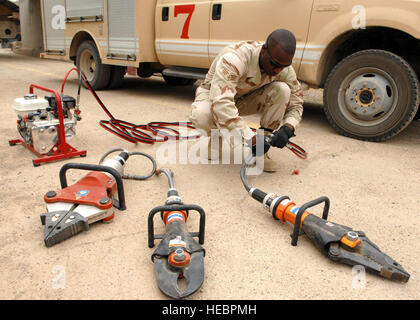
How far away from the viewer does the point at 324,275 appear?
1443 millimetres

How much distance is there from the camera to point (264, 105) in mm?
2633

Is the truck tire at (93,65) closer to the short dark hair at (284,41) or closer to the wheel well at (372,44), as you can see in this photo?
the wheel well at (372,44)


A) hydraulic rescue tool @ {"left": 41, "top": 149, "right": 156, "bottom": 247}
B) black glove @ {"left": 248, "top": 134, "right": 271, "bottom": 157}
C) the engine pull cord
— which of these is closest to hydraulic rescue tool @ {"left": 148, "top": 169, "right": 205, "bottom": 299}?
hydraulic rescue tool @ {"left": 41, "top": 149, "right": 156, "bottom": 247}

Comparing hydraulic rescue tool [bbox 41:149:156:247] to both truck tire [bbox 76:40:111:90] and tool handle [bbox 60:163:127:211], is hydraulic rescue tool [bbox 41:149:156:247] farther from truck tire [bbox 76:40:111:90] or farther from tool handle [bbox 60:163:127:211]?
truck tire [bbox 76:40:111:90]

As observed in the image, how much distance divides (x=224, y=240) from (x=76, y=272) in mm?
709

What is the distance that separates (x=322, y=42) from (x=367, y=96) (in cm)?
73

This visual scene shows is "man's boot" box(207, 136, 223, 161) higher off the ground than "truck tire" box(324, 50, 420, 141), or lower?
lower

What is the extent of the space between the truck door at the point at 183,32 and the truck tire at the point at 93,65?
1.35 metres

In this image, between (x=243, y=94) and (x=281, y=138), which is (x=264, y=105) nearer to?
(x=243, y=94)

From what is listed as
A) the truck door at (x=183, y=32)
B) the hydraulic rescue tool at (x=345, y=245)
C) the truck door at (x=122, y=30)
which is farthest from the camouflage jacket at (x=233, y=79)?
the truck door at (x=122, y=30)

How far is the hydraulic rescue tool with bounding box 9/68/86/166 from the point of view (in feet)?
8.12

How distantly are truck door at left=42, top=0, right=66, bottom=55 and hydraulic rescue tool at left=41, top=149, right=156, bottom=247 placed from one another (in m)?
5.23
